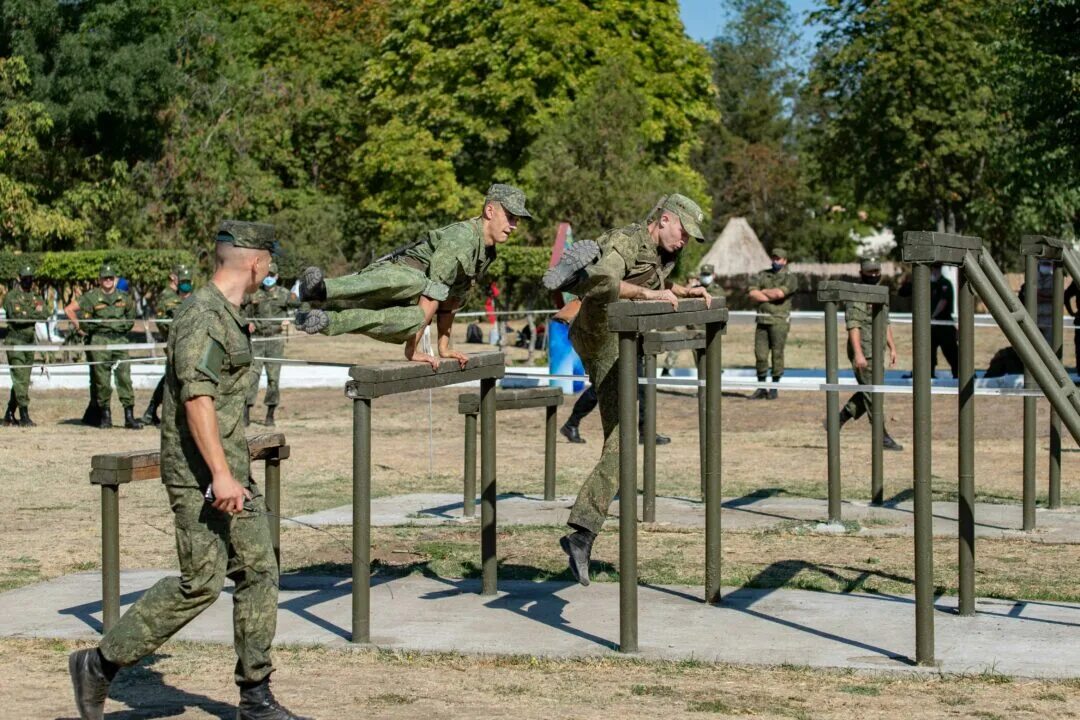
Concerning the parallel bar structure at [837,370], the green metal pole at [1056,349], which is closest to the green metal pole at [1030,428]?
the green metal pole at [1056,349]

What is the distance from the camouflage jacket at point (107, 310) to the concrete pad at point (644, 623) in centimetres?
1113

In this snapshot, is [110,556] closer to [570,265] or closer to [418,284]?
[418,284]

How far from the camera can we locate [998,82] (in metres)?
37.9

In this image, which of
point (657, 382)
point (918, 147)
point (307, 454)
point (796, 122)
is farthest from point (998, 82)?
point (796, 122)

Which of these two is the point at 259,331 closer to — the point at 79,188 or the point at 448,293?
the point at 448,293

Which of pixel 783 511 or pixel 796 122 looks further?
pixel 796 122

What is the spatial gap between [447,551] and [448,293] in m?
2.73

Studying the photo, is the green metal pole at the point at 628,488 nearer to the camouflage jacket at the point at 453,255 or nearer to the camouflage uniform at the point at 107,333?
the camouflage jacket at the point at 453,255

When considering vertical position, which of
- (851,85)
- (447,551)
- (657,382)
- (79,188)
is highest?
(851,85)

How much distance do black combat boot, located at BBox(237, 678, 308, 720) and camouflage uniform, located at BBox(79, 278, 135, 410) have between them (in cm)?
1394

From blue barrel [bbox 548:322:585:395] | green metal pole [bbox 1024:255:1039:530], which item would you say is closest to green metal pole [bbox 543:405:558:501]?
green metal pole [bbox 1024:255:1039:530]

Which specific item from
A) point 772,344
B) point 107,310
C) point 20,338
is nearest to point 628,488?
point 107,310

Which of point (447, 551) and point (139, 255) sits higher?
point (139, 255)

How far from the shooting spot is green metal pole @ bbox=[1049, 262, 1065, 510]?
1123 cm
